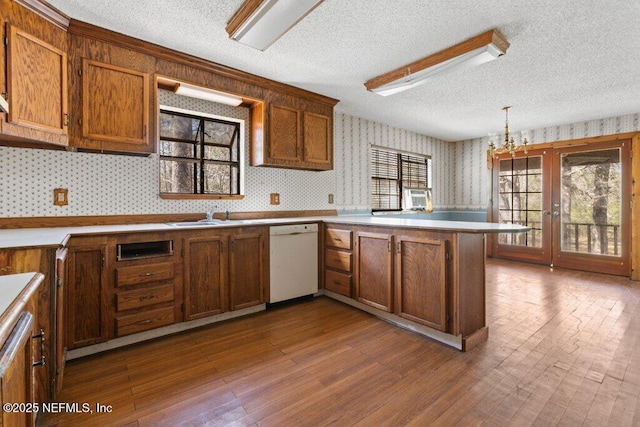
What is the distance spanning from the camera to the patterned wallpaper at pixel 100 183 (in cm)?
235

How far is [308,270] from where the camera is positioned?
11.5 ft

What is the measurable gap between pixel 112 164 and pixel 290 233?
1.78m

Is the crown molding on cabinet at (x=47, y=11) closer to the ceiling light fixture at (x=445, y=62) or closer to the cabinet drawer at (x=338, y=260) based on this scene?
the ceiling light fixture at (x=445, y=62)

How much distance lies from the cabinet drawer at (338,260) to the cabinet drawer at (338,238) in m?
0.08

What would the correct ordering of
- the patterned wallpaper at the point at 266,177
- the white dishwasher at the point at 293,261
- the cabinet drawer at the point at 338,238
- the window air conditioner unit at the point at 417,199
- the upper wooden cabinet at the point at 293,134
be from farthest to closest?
the window air conditioner unit at the point at 417,199
the upper wooden cabinet at the point at 293,134
the cabinet drawer at the point at 338,238
the white dishwasher at the point at 293,261
the patterned wallpaper at the point at 266,177

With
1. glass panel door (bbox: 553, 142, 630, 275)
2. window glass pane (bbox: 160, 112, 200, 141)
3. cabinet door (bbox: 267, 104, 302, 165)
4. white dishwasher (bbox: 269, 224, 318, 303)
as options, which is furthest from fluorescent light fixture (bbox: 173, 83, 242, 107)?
glass panel door (bbox: 553, 142, 630, 275)

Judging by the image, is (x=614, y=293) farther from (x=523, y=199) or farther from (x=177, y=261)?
(x=177, y=261)

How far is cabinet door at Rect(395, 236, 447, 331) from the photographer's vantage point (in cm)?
242

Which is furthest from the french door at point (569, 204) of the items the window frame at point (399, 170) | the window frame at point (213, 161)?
the window frame at point (213, 161)

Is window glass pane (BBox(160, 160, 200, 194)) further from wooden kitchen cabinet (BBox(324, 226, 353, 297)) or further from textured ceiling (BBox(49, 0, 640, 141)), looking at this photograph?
wooden kitchen cabinet (BBox(324, 226, 353, 297))

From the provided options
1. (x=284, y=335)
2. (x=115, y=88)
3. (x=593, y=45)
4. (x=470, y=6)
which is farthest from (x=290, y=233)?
(x=593, y=45)

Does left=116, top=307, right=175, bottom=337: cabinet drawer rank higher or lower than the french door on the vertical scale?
lower

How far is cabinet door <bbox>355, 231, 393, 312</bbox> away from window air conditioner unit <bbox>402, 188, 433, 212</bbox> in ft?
9.32

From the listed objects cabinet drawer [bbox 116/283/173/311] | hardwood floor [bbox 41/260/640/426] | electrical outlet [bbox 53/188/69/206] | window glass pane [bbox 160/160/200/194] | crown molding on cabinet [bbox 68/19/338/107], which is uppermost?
crown molding on cabinet [bbox 68/19/338/107]
